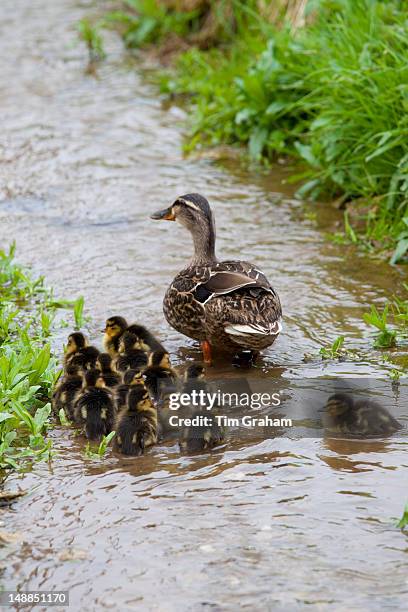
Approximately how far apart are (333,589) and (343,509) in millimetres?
537

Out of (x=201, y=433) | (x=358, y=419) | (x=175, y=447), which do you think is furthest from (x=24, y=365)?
(x=358, y=419)

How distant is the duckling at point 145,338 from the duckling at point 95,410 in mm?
570

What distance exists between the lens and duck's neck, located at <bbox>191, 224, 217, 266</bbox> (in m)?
6.37

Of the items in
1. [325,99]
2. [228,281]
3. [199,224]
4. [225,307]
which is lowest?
[225,307]

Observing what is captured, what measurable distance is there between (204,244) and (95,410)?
1.79m

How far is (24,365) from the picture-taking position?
208 inches

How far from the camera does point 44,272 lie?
699 centimetres

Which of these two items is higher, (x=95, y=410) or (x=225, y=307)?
(x=225, y=307)

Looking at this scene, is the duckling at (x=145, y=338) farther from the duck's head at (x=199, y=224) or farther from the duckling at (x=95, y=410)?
the duck's head at (x=199, y=224)

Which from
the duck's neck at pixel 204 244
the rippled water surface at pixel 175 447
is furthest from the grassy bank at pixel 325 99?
the duck's neck at pixel 204 244

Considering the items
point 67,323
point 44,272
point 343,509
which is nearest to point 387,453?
point 343,509

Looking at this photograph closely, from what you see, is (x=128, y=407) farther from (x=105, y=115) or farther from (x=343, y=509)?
(x=105, y=115)

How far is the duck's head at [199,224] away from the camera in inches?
251

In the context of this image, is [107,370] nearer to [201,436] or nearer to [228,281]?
[228,281]
